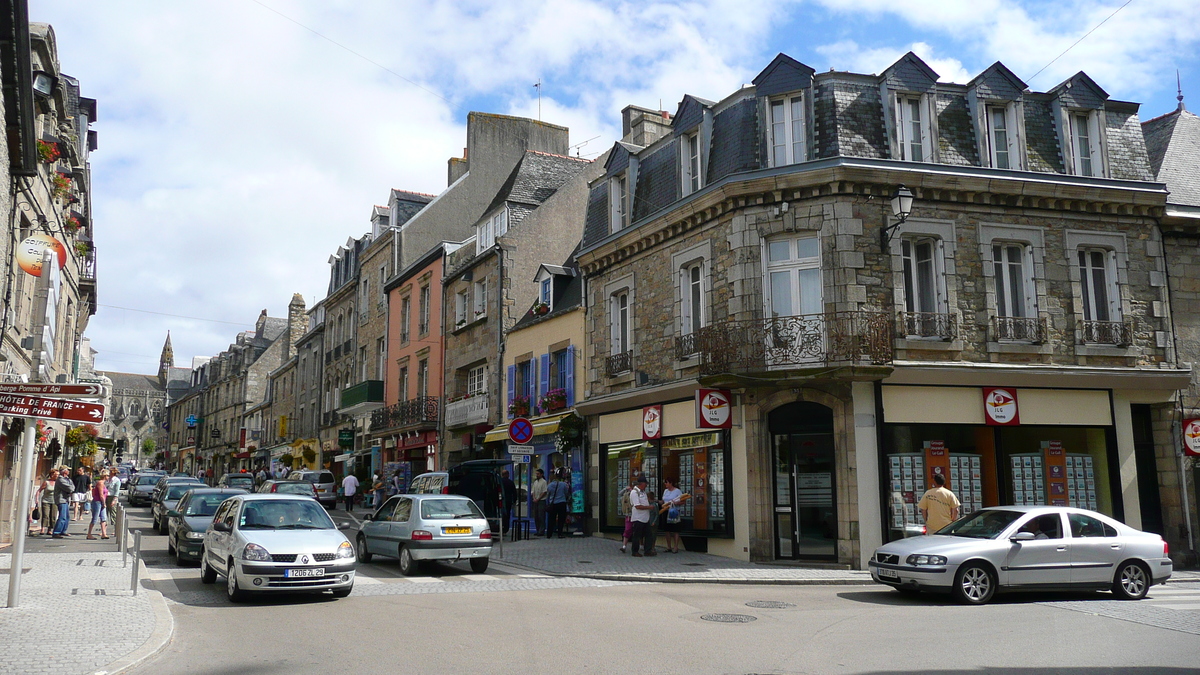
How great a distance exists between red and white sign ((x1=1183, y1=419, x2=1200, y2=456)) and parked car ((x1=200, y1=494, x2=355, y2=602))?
15.1 metres

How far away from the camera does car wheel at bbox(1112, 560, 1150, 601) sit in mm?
11852

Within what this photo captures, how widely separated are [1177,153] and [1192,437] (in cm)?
692

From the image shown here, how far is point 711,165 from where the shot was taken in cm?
1844

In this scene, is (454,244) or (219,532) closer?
(219,532)

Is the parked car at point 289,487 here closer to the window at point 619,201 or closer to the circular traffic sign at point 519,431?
the circular traffic sign at point 519,431

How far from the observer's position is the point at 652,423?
19172 mm

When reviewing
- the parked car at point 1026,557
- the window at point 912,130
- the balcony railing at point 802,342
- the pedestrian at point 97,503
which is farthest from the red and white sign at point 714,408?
the pedestrian at point 97,503

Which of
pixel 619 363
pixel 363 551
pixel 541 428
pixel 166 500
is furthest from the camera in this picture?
pixel 166 500

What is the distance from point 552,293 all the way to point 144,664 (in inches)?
741

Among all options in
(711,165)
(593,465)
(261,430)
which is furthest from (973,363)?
(261,430)

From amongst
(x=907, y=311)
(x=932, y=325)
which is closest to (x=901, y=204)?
(x=907, y=311)

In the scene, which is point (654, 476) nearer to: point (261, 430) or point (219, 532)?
point (219, 532)

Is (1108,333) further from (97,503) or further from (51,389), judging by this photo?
(97,503)

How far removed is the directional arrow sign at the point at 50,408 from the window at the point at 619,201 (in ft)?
45.9
